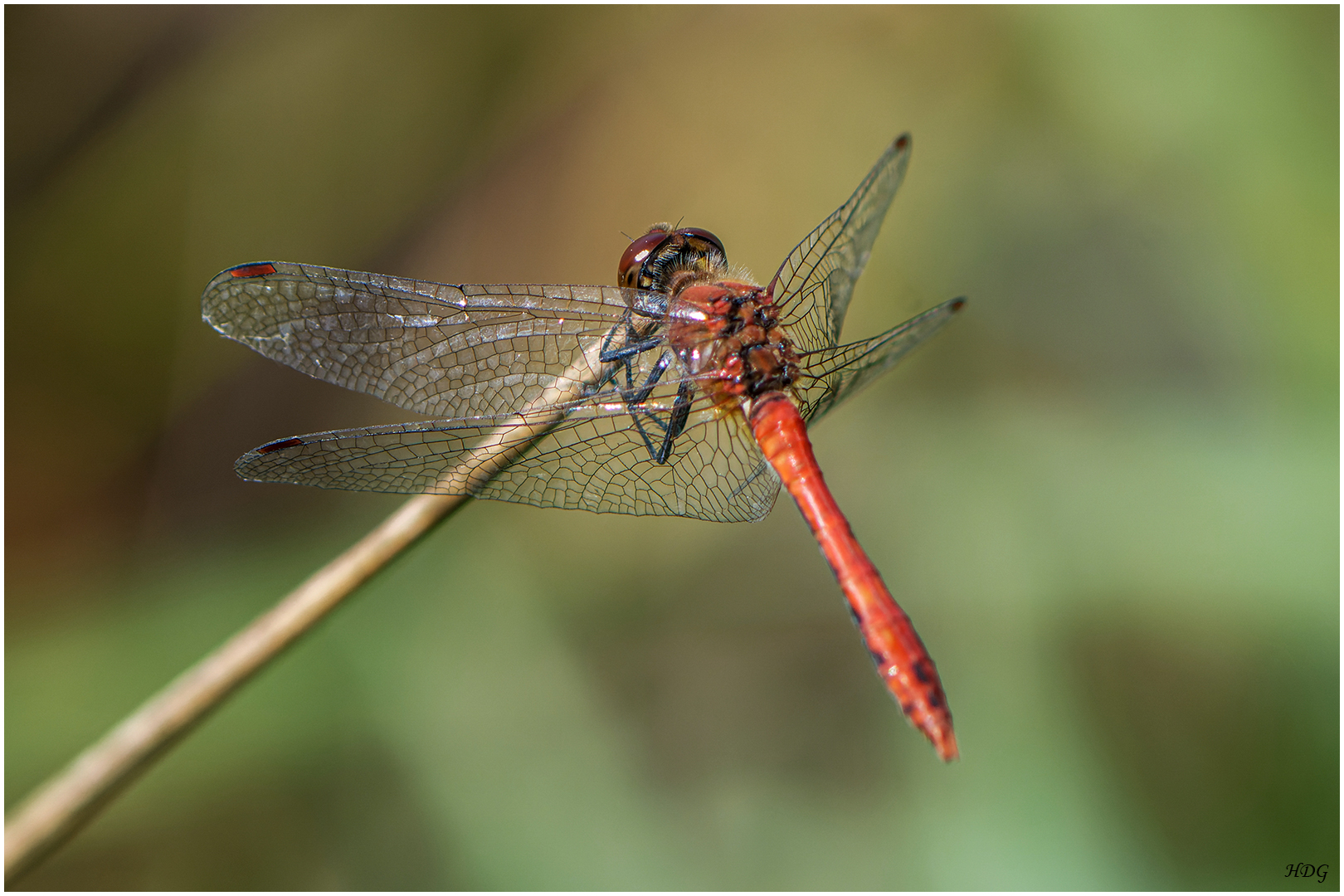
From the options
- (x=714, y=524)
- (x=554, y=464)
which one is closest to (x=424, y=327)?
(x=554, y=464)

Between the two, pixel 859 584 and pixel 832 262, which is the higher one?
pixel 832 262

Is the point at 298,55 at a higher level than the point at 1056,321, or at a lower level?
higher

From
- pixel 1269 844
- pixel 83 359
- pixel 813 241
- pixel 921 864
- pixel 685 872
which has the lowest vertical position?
pixel 1269 844

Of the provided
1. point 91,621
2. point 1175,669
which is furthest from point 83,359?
point 1175,669

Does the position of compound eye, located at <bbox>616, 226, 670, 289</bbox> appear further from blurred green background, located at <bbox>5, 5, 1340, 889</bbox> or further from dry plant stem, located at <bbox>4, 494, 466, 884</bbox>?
blurred green background, located at <bbox>5, 5, 1340, 889</bbox>

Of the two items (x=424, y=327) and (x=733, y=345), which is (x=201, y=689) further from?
(x=733, y=345)

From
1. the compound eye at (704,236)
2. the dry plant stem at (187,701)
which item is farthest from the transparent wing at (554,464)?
the compound eye at (704,236)

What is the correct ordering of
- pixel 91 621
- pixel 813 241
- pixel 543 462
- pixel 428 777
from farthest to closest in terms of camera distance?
pixel 91 621 → pixel 428 777 → pixel 813 241 → pixel 543 462

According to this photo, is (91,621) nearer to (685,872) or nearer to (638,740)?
(638,740)
